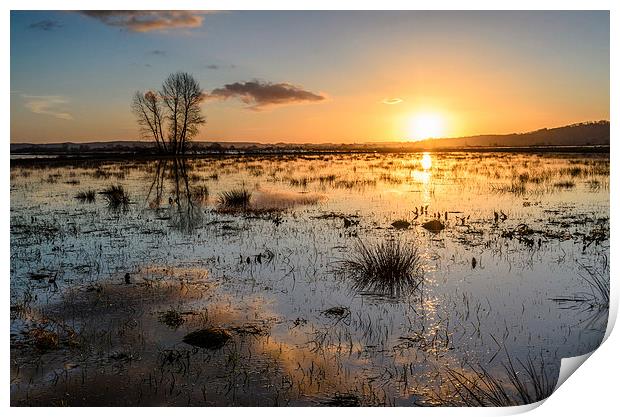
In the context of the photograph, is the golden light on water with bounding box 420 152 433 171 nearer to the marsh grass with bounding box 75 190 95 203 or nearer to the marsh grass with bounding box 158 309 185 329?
the marsh grass with bounding box 75 190 95 203

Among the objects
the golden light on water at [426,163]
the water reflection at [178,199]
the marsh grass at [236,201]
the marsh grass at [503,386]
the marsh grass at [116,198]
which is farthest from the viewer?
the golden light on water at [426,163]

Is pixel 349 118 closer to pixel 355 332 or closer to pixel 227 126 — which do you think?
pixel 227 126

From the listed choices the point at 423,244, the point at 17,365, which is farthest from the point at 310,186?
the point at 17,365

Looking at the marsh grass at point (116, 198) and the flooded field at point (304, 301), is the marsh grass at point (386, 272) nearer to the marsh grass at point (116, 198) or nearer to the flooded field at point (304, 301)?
the flooded field at point (304, 301)

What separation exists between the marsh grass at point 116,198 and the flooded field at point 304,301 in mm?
148

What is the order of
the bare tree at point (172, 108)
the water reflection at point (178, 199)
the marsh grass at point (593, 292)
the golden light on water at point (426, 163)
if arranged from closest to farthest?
1. the marsh grass at point (593, 292)
2. the water reflection at point (178, 199)
3. the bare tree at point (172, 108)
4. the golden light on water at point (426, 163)

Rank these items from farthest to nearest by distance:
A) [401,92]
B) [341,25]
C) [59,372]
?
[401,92], [341,25], [59,372]

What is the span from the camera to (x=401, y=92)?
11.8 meters

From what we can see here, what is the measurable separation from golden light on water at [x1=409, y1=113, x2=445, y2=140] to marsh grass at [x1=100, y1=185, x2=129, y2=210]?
6325 mm

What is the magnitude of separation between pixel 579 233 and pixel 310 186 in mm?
8116

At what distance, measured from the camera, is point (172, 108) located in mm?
16047

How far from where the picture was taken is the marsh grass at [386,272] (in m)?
7.21

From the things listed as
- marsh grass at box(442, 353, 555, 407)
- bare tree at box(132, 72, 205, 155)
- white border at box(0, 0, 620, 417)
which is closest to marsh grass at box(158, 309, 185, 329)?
white border at box(0, 0, 620, 417)
